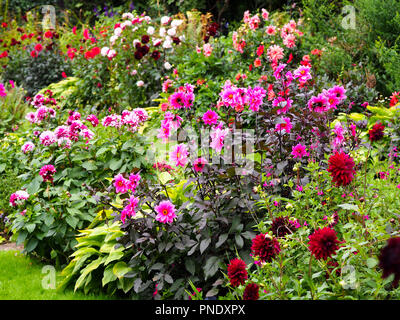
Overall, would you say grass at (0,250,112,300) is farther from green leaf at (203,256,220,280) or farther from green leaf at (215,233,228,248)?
green leaf at (215,233,228,248)

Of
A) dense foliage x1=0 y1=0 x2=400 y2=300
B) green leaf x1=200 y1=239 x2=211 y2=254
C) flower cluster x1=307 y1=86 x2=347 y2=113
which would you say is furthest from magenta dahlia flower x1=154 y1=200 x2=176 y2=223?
flower cluster x1=307 y1=86 x2=347 y2=113

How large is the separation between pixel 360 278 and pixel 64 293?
6.59 feet

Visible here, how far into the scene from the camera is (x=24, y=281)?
3.26 meters

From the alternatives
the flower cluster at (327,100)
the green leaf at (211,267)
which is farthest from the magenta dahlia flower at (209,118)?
the green leaf at (211,267)

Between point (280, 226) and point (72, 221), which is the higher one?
point (280, 226)

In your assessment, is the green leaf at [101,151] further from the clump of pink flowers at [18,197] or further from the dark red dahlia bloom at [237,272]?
the dark red dahlia bloom at [237,272]

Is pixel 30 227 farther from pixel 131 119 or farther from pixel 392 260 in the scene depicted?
pixel 392 260

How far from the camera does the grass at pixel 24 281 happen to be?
2986 mm

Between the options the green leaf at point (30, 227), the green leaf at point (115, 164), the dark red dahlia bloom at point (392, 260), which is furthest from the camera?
the green leaf at point (115, 164)

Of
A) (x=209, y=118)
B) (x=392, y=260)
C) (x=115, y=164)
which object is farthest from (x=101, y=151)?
(x=392, y=260)
